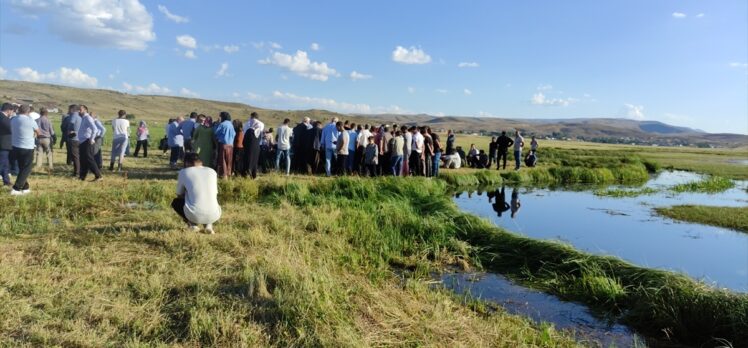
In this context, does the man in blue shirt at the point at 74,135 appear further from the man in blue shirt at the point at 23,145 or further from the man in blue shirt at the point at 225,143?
the man in blue shirt at the point at 225,143

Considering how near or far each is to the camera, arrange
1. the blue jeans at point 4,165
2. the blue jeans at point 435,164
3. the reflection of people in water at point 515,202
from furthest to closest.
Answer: the blue jeans at point 435,164, the reflection of people in water at point 515,202, the blue jeans at point 4,165

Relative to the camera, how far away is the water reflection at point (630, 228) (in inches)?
372

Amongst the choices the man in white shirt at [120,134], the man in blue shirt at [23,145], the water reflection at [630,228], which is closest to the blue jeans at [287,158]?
the man in white shirt at [120,134]

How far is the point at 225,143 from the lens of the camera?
12.9 metres

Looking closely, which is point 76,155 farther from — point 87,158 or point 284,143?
point 284,143

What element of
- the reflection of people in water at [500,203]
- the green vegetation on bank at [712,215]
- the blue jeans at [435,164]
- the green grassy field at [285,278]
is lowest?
the reflection of people in water at [500,203]

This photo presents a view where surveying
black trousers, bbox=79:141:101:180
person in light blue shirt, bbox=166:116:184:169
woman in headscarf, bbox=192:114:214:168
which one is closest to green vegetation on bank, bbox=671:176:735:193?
woman in headscarf, bbox=192:114:214:168

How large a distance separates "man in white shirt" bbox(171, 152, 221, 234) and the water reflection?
22.4ft

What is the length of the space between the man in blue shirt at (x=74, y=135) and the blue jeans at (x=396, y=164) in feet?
29.5

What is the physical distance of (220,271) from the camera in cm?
→ 605

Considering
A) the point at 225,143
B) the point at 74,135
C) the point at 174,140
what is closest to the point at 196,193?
the point at 225,143

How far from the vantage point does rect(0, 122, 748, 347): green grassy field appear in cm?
465

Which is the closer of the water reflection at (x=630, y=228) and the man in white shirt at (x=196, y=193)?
the man in white shirt at (x=196, y=193)

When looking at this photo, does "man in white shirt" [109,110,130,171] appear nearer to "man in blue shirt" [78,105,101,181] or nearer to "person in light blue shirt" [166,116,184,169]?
"man in blue shirt" [78,105,101,181]
